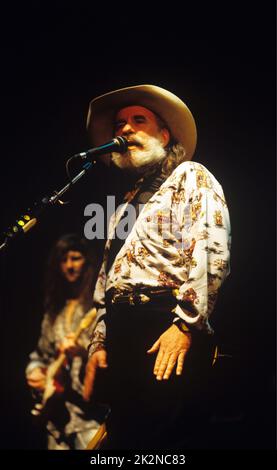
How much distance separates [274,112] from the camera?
8.50 feet

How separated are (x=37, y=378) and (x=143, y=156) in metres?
1.19

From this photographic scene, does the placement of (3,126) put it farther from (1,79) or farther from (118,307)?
(118,307)

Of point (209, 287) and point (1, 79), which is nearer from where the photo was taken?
point (209, 287)

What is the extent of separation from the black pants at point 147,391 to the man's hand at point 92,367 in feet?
0.16

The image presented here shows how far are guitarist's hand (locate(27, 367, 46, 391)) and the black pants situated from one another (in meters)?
0.61

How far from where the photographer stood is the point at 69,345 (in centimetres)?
275

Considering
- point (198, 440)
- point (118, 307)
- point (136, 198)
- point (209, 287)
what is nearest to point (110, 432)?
point (198, 440)

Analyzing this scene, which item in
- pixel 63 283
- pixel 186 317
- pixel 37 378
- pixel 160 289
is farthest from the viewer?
pixel 63 283

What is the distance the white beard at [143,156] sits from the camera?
231 cm

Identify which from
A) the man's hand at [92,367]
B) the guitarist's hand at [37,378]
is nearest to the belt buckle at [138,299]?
the man's hand at [92,367]

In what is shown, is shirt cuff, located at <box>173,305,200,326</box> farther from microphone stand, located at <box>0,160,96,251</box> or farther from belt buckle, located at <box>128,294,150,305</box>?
microphone stand, located at <box>0,160,96,251</box>

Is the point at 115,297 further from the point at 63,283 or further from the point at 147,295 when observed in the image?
the point at 63,283

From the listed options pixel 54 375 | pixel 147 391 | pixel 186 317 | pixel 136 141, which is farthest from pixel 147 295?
pixel 54 375

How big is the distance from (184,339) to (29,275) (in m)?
1.13
